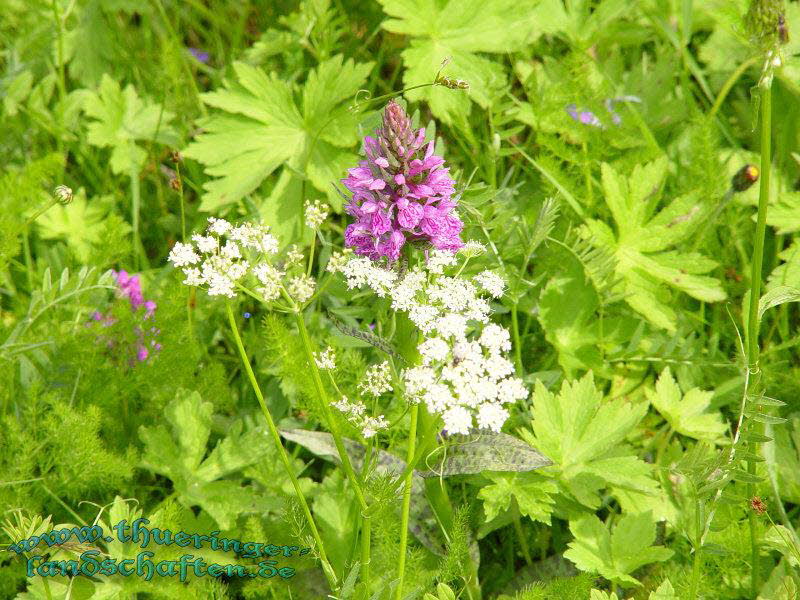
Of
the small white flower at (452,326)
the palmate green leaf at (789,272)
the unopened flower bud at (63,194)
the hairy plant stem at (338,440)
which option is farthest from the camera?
the palmate green leaf at (789,272)

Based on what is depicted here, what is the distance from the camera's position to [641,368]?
2.72m

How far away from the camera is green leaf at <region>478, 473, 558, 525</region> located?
2.10 m

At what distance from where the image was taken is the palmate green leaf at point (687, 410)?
2.40m

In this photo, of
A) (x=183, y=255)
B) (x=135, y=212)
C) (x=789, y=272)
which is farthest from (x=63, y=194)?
(x=789, y=272)

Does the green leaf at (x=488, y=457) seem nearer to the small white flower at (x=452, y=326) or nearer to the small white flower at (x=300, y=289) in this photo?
the small white flower at (x=452, y=326)

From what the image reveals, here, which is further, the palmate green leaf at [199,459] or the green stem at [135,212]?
the green stem at [135,212]

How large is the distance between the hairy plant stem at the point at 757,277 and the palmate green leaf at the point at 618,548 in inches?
9.5

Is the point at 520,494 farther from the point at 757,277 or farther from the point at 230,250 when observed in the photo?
the point at 230,250

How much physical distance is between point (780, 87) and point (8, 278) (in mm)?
3086

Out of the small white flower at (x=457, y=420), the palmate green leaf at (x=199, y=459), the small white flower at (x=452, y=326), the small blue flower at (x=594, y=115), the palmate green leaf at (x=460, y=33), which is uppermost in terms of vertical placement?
the palmate green leaf at (x=460, y=33)

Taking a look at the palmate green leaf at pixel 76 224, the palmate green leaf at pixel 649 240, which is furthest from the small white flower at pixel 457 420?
the palmate green leaf at pixel 76 224

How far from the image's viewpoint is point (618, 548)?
7.06 feet

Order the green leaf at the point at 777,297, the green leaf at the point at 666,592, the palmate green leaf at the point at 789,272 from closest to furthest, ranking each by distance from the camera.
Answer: the green leaf at the point at 777,297, the green leaf at the point at 666,592, the palmate green leaf at the point at 789,272

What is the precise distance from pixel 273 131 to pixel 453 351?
1.64 meters
